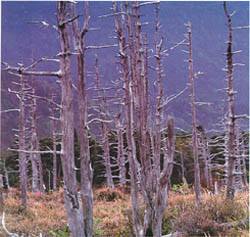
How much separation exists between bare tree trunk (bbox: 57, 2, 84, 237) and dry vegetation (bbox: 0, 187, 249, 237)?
3085mm

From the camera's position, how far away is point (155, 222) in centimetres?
335

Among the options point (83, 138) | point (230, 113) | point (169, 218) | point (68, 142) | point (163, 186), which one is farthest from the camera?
point (169, 218)

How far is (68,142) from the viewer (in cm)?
341

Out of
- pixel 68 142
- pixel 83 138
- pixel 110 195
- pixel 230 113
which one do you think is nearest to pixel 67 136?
pixel 68 142

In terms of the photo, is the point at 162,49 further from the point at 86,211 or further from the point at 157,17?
the point at 86,211

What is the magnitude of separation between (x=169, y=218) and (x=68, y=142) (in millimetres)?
4950

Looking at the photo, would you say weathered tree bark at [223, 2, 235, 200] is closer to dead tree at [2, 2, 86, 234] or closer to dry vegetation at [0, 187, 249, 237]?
dry vegetation at [0, 187, 249, 237]

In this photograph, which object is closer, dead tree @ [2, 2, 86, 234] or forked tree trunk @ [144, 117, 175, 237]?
forked tree trunk @ [144, 117, 175, 237]

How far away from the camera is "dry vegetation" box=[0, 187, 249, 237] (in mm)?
6730

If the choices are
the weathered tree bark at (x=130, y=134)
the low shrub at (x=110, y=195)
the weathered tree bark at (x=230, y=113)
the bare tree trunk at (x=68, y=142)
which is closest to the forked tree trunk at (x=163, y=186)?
the bare tree trunk at (x=68, y=142)

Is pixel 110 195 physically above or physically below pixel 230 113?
below

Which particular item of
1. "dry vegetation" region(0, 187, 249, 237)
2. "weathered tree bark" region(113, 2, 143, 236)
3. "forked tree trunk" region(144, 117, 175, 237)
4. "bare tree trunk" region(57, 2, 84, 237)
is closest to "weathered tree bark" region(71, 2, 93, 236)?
"bare tree trunk" region(57, 2, 84, 237)

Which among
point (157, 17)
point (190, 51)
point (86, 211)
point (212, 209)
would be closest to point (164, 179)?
point (86, 211)

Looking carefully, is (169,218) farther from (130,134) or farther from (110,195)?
(110,195)
